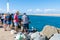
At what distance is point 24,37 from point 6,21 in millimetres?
6367

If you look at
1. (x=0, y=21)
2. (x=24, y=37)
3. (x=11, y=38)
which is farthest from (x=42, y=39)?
(x=0, y=21)

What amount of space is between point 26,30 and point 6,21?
9.20ft

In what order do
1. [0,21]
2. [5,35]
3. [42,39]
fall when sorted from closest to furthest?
[42,39]
[5,35]
[0,21]

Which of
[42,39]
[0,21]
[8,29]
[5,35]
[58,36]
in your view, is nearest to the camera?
[58,36]

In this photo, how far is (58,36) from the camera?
14.5m

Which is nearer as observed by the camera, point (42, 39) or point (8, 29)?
point (42, 39)

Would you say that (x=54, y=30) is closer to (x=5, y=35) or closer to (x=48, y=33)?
(x=48, y=33)

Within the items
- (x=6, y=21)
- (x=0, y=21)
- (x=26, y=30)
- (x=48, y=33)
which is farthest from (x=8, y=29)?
(x=0, y=21)

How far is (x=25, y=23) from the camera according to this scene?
61.6 ft

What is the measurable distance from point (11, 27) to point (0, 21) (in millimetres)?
5092

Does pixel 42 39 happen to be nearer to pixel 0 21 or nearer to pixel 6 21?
pixel 6 21

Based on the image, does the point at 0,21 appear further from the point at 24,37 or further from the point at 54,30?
the point at 24,37

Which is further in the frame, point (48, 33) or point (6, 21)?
point (6, 21)

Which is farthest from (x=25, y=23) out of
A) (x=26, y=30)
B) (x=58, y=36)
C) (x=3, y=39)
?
(x=58, y=36)
